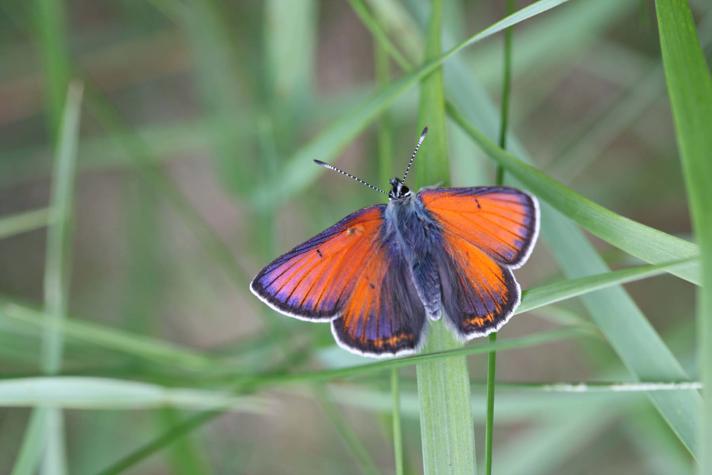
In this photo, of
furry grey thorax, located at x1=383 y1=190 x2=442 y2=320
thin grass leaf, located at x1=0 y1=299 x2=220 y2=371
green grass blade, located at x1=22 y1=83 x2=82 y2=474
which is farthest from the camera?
thin grass leaf, located at x1=0 y1=299 x2=220 y2=371

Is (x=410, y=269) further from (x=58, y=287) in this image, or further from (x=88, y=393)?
(x=58, y=287)

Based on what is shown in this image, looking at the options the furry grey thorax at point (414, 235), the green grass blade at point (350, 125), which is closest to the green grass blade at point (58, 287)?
the green grass blade at point (350, 125)

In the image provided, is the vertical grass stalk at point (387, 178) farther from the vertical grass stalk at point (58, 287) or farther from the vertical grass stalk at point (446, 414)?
the vertical grass stalk at point (58, 287)

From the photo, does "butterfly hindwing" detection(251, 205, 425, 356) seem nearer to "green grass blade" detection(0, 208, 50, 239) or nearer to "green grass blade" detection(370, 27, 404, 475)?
"green grass blade" detection(370, 27, 404, 475)

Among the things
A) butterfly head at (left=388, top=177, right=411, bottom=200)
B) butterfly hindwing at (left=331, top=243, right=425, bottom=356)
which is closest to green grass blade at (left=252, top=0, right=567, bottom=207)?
butterfly head at (left=388, top=177, right=411, bottom=200)

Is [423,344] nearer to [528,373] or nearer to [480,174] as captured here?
[480,174]

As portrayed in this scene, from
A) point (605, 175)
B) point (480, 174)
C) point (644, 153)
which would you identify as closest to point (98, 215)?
point (480, 174)

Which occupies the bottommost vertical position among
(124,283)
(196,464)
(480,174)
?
(196,464)
